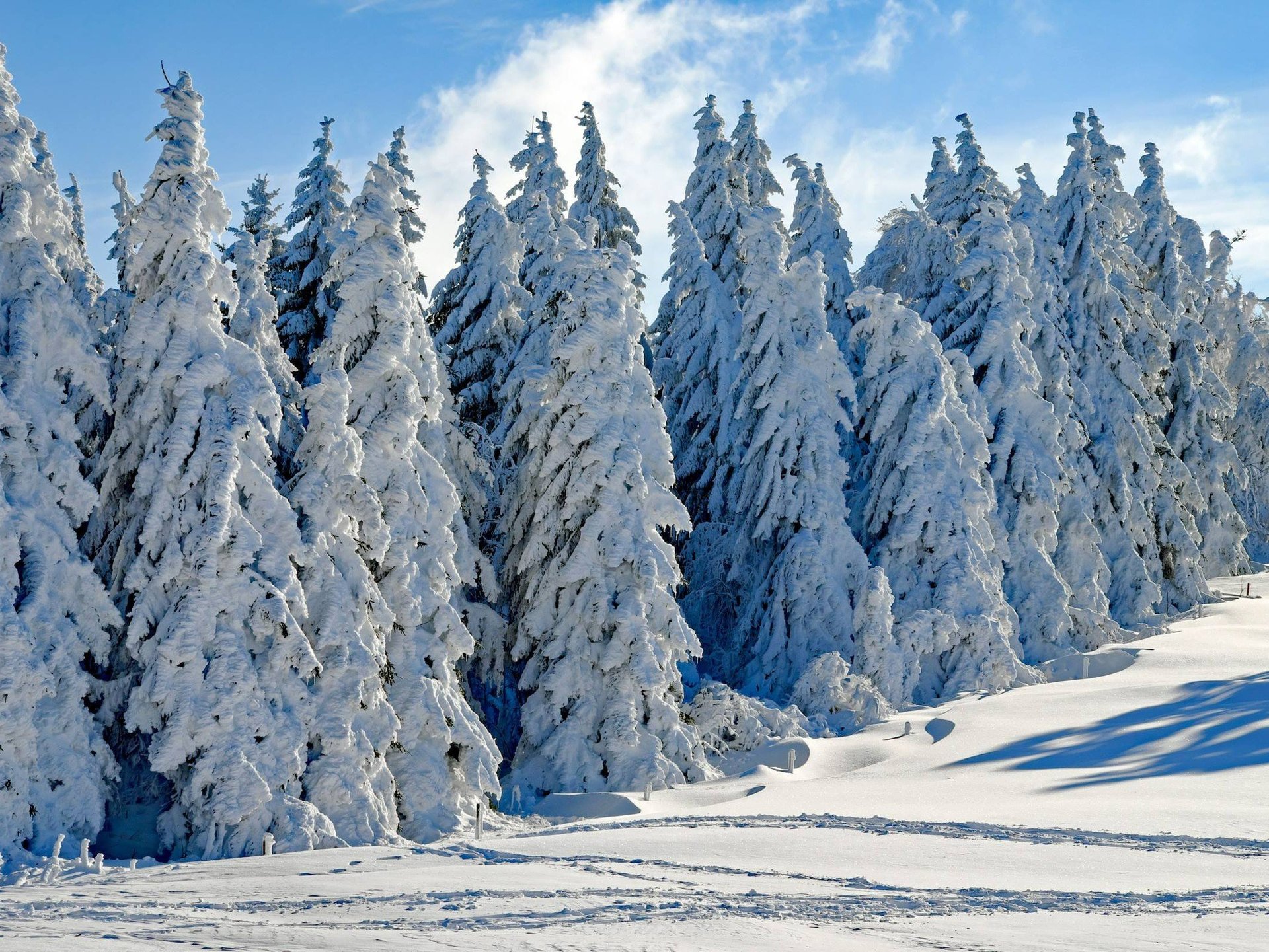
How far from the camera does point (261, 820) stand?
1803 centimetres

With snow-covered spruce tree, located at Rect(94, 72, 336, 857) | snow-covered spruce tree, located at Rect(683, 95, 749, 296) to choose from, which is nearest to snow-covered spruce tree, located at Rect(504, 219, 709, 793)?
snow-covered spruce tree, located at Rect(94, 72, 336, 857)

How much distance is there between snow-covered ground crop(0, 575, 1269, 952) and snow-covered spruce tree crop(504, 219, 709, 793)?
1.35 meters

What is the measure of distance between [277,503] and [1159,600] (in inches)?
1120

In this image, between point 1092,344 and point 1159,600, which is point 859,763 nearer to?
point 1159,600

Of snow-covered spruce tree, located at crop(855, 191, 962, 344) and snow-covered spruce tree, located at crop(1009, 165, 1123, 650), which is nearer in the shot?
snow-covered spruce tree, located at crop(1009, 165, 1123, 650)

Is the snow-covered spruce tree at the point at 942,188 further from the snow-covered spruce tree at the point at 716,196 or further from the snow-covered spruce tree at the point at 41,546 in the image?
the snow-covered spruce tree at the point at 41,546

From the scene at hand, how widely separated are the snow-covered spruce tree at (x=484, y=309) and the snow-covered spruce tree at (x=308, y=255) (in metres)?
3.21

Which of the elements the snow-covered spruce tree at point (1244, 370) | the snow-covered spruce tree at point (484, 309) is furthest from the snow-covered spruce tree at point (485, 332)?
the snow-covered spruce tree at point (1244, 370)

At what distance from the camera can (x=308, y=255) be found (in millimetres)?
30250

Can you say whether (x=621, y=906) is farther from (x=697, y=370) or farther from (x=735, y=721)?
(x=697, y=370)

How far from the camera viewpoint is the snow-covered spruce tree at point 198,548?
18203 mm

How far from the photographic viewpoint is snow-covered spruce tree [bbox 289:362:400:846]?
751 inches

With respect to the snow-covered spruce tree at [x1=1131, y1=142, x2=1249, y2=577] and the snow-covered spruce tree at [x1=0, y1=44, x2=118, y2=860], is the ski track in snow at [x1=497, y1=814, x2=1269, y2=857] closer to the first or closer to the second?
the snow-covered spruce tree at [x1=0, y1=44, x2=118, y2=860]

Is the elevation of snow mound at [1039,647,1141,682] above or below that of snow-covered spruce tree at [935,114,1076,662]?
below
